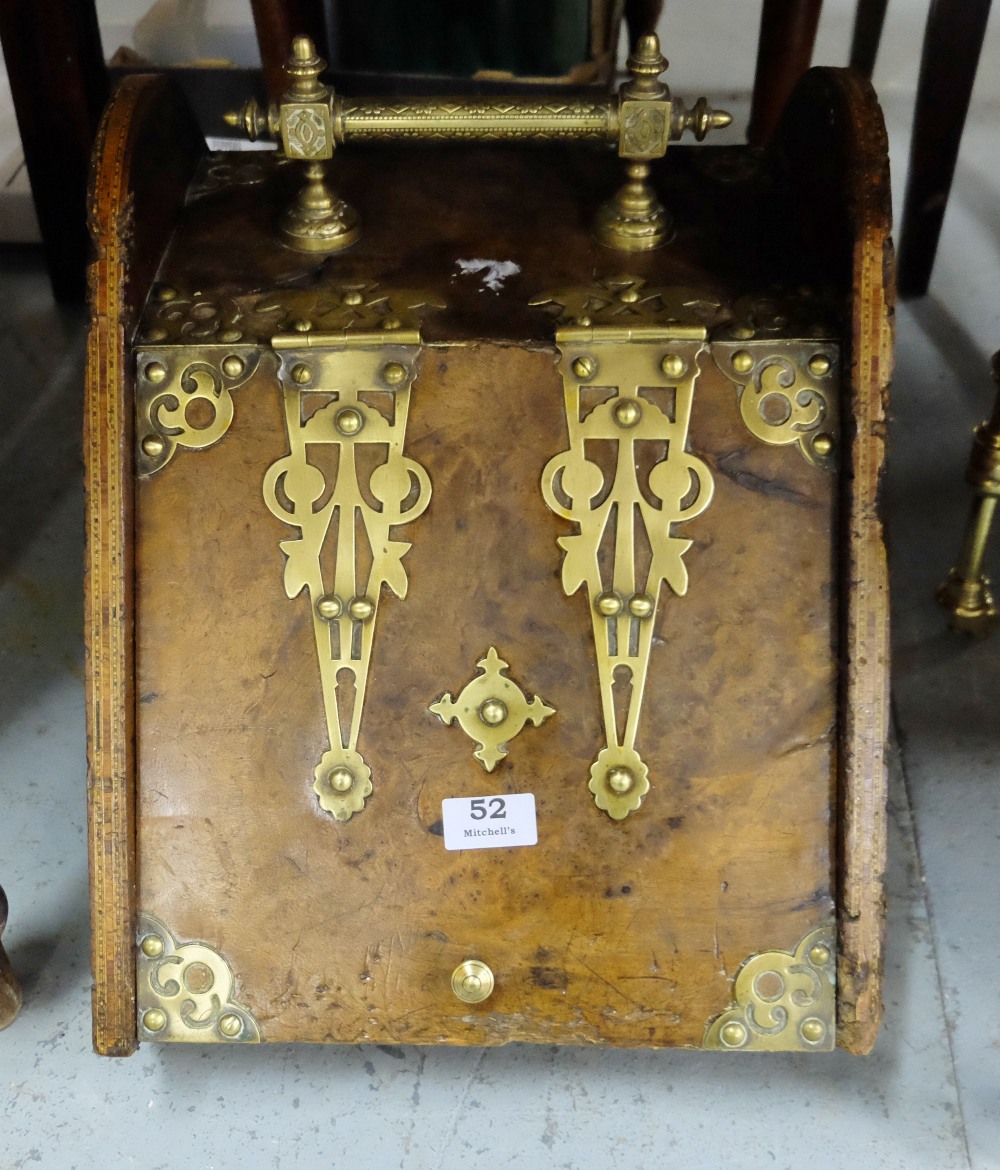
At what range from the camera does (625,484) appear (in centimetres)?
114

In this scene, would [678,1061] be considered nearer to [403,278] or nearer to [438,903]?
[438,903]

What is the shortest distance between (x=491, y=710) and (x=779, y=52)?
1.36 meters

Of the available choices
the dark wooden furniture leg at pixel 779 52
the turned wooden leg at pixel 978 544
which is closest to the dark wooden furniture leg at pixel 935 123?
the dark wooden furniture leg at pixel 779 52

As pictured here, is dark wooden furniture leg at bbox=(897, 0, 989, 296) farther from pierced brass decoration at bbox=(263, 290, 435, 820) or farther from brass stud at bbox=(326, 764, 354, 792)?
brass stud at bbox=(326, 764, 354, 792)

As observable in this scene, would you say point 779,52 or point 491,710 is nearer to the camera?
point 491,710

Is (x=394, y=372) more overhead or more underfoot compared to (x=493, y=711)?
more overhead

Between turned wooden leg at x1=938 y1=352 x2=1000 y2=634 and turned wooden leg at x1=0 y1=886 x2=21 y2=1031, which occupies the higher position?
turned wooden leg at x1=938 y1=352 x2=1000 y2=634

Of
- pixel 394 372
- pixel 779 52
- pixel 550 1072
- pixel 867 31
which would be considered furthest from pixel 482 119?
pixel 867 31

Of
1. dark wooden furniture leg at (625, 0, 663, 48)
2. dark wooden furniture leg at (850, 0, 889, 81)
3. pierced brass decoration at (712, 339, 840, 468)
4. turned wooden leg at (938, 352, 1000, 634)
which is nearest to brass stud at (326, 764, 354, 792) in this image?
pierced brass decoration at (712, 339, 840, 468)

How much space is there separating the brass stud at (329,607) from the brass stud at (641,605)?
0.25 metres

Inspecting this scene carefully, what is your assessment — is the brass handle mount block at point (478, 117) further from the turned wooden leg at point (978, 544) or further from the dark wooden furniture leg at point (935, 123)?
the dark wooden furniture leg at point (935, 123)

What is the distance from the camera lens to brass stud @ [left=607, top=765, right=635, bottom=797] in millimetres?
1160

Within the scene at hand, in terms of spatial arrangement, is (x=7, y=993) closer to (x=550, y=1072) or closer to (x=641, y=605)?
(x=550, y=1072)

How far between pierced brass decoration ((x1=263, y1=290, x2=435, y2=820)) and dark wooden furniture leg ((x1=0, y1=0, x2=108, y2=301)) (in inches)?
35.1
